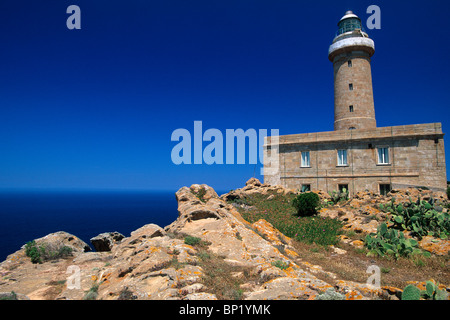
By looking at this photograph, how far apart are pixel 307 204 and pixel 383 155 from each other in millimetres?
11713

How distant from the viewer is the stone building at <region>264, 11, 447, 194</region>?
22.0m

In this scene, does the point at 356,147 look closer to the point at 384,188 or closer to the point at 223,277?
the point at 384,188

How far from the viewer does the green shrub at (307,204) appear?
17.9 meters

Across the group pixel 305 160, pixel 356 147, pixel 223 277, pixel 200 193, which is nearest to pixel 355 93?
pixel 356 147

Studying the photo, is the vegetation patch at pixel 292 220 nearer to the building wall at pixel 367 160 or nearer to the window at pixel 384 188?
the building wall at pixel 367 160

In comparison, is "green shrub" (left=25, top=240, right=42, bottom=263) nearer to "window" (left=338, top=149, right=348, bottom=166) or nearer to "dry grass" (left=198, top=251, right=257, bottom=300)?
"dry grass" (left=198, top=251, right=257, bottom=300)

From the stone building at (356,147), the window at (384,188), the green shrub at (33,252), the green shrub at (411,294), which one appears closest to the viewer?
the green shrub at (411,294)

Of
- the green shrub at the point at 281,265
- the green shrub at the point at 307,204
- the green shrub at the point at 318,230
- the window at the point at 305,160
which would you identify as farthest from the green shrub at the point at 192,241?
Answer: the window at the point at 305,160

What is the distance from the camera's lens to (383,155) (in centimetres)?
2350

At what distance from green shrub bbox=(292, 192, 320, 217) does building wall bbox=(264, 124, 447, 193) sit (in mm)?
8621

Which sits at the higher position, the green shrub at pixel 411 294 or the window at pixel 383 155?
the window at pixel 383 155

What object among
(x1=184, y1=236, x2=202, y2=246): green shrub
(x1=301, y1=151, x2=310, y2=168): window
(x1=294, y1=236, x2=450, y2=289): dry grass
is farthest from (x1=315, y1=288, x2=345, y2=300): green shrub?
(x1=301, y1=151, x2=310, y2=168): window

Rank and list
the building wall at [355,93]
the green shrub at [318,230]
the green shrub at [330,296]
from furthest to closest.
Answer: the building wall at [355,93] < the green shrub at [318,230] < the green shrub at [330,296]
